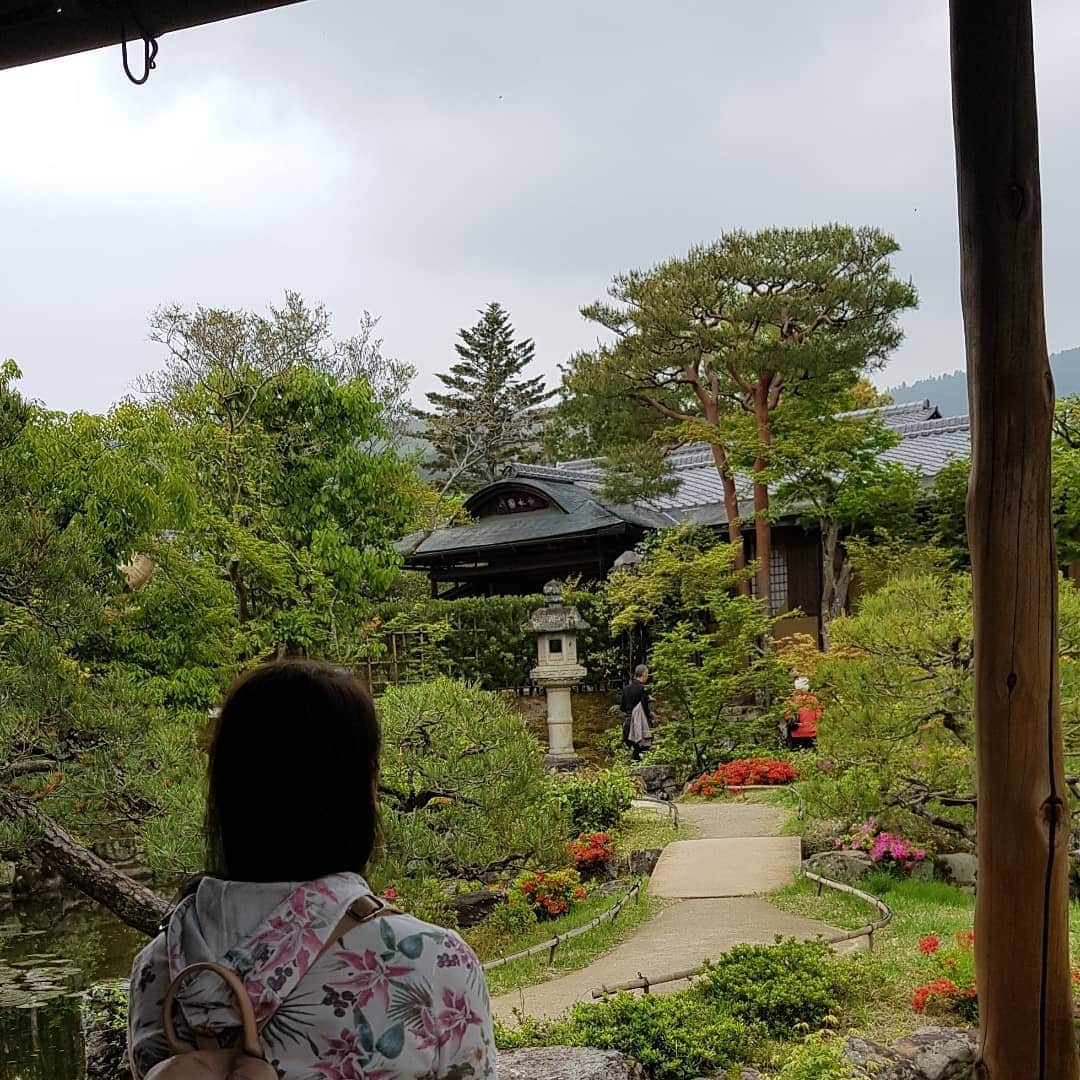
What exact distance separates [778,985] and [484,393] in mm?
24539

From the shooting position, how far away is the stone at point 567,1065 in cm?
313

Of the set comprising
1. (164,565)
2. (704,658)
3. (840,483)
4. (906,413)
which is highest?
(906,413)

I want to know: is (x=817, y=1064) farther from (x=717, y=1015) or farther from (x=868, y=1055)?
(x=717, y=1015)

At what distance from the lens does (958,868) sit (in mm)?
6336

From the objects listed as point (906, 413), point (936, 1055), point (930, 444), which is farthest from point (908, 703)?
point (906, 413)

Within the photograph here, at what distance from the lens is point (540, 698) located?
13.9 metres

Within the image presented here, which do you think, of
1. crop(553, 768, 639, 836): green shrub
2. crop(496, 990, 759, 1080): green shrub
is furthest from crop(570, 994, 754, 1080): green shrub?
crop(553, 768, 639, 836): green shrub

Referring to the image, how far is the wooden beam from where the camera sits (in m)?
2.05

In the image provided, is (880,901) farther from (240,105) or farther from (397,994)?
(397,994)

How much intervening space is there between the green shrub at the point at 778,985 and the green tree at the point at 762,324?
8.69m

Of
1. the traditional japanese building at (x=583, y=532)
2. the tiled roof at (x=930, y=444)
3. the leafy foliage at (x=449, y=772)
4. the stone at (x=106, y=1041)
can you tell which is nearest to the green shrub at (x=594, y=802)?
the leafy foliage at (x=449, y=772)

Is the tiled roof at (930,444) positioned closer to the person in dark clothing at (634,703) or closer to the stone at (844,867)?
the person in dark clothing at (634,703)

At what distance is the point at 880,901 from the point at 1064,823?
4.04m

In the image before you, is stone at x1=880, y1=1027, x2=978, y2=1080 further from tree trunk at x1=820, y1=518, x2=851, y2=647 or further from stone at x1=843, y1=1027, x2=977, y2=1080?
tree trunk at x1=820, y1=518, x2=851, y2=647
